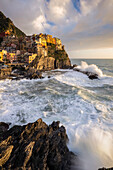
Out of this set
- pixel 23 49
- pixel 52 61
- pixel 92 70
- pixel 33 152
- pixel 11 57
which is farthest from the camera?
pixel 52 61

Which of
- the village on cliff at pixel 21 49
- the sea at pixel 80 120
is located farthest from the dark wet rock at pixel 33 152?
the village on cliff at pixel 21 49

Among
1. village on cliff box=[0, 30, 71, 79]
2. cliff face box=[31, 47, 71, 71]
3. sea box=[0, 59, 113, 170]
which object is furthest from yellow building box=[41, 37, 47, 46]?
sea box=[0, 59, 113, 170]

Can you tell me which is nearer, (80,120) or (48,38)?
(80,120)

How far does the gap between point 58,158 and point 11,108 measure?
29.7 ft

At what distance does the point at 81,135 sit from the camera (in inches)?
288

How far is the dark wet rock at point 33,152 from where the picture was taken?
3.74m

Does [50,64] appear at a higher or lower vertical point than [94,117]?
higher

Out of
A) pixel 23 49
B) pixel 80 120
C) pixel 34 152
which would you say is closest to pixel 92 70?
pixel 80 120

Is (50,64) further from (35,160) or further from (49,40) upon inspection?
(35,160)

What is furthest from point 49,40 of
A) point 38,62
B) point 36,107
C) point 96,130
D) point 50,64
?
point 96,130

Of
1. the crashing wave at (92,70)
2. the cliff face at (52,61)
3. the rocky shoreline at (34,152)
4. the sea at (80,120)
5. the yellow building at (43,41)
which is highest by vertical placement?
the yellow building at (43,41)

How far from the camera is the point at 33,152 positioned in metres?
4.27

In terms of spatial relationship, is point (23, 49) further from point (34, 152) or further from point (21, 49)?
point (34, 152)

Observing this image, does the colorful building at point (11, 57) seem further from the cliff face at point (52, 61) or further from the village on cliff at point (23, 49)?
the cliff face at point (52, 61)
